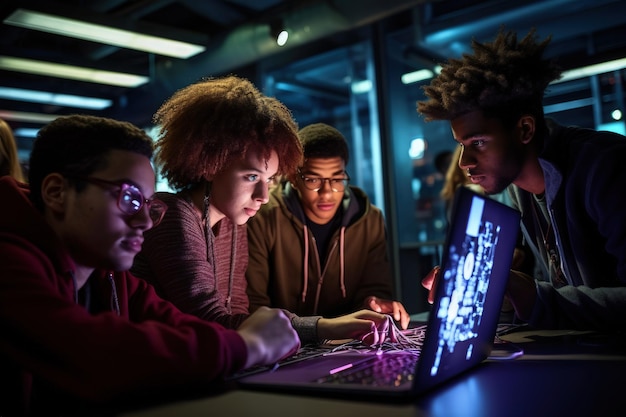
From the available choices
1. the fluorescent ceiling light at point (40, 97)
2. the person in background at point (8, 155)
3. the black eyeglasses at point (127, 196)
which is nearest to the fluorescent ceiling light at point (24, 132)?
the fluorescent ceiling light at point (40, 97)

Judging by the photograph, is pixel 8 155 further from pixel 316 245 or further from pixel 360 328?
pixel 360 328

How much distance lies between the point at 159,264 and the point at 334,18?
2985 mm

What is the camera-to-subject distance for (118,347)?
79 cm

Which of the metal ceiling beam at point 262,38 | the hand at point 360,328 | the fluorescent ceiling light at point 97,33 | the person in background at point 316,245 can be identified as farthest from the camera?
the metal ceiling beam at point 262,38

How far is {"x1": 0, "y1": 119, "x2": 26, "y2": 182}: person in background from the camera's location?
259 centimetres

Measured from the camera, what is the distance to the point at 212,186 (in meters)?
1.54

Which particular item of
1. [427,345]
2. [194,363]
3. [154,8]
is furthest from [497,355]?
[154,8]

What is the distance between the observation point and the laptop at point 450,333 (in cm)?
78

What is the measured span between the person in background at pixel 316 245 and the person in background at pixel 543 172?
414 millimetres

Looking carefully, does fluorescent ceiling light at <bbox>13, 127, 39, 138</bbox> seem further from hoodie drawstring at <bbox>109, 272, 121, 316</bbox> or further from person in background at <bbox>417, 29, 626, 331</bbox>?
hoodie drawstring at <bbox>109, 272, 121, 316</bbox>

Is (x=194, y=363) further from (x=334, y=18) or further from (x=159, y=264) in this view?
(x=334, y=18)

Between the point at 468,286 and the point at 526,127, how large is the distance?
90 centimetres

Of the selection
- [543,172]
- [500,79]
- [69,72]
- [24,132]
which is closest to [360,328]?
[543,172]

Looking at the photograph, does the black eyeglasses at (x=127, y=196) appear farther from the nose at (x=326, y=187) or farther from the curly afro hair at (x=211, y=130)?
the nose at (x=326, y=187)
